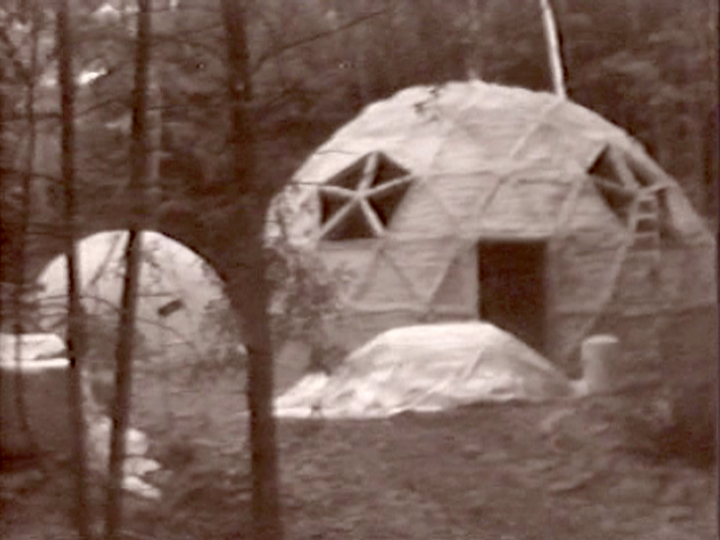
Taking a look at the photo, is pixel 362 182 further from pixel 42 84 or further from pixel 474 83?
pixel 42 84

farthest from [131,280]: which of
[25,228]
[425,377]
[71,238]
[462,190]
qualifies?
[462,190]

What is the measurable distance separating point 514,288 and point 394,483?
80 cm

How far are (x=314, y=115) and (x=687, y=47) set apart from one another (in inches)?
41.1

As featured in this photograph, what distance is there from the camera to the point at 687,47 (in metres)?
3.90

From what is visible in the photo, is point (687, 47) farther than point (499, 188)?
No

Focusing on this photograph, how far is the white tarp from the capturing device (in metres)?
3.90

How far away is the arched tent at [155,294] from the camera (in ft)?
12.5

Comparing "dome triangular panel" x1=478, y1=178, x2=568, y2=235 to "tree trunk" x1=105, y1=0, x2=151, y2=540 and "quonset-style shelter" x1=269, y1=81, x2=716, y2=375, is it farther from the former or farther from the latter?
"tree trunk" x1=105, y1=0, x2=151, y2=540

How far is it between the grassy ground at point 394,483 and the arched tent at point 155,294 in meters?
0.11

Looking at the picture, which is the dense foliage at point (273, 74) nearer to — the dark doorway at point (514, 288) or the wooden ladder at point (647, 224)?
the wooden ladder at point (647, 224)

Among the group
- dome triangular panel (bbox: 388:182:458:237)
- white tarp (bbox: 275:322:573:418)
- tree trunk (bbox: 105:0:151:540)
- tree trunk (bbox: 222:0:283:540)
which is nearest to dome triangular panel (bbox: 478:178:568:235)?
dome triangular panel (bbox: 388:182:458:237)

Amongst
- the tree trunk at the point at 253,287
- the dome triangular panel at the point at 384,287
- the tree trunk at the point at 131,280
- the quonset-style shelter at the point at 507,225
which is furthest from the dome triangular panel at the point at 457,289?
the tree trunk at the point at 131,280

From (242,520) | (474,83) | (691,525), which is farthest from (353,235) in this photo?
(691,525)

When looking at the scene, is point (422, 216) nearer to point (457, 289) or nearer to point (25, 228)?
point (457, 289)
